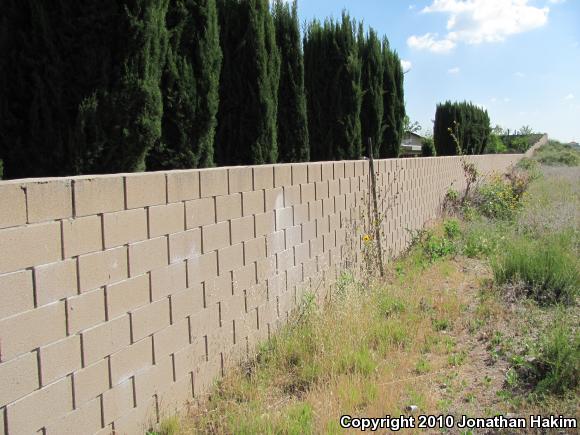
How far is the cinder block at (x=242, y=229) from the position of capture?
3934 millimetres

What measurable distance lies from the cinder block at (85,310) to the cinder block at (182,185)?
80cm

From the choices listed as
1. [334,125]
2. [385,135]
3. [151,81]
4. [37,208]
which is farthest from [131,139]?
[385,135]

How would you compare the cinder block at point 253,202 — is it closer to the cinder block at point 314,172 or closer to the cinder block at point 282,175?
the cinder block at point 282,175

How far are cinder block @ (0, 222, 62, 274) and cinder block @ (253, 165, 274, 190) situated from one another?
2.04 m

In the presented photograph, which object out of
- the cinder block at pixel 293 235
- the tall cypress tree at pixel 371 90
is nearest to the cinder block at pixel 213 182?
the cinder block at pixel 293 235

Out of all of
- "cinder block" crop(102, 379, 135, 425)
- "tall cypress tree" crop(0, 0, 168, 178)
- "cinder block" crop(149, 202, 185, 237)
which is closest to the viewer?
"cinder block" crop(102, 379, 135, 425)

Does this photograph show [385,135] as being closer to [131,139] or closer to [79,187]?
[131,139]

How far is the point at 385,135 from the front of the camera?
13422 mm

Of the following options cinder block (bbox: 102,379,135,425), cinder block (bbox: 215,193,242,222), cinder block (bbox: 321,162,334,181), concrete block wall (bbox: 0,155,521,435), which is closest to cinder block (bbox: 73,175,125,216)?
concrete block wall (bbox: 0,155,521,435)

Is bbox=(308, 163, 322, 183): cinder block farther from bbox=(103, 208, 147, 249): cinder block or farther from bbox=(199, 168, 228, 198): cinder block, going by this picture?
bbox=(103, 208, 147, 249): cinder block

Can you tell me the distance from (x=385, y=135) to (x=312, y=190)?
340 inches

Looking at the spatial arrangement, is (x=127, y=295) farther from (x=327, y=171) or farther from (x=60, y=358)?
(x=327, y=171)

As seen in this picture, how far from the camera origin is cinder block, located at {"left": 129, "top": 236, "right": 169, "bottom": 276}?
2891mm

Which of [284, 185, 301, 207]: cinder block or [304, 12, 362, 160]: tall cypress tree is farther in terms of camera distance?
[304, 12, 362, 160]: tall cypress tree
